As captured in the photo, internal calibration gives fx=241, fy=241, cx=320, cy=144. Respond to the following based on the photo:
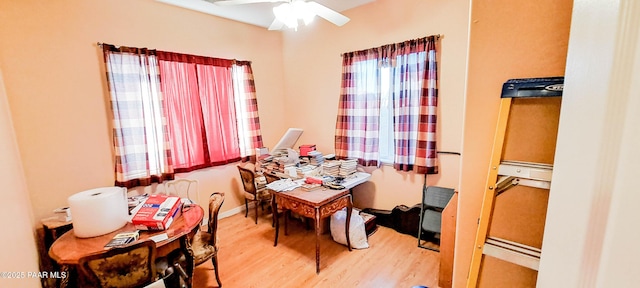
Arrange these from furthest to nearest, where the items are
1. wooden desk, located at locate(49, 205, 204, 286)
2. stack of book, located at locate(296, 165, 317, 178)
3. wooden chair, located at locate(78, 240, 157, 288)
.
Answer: stack of book, located at locate(296, 165, 317, 178) < wooden desk, located at locate(49, 205, 204, 286) < wooden chair, located at locate(78, 240, 157, 288)

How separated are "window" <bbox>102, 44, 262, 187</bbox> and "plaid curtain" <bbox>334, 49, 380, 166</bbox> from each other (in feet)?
4.64

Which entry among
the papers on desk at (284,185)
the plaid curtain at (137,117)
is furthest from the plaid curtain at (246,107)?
the papers on desk at (284,185)

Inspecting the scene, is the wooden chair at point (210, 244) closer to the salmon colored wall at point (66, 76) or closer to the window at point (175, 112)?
the window at point (175, 112)

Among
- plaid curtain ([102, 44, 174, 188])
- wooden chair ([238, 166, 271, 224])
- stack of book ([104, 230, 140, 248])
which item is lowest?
wooden chair ([238, 166, 271, 224])

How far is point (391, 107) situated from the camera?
304cm

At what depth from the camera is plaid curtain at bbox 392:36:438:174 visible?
2.66 metres

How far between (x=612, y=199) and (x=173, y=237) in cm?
203

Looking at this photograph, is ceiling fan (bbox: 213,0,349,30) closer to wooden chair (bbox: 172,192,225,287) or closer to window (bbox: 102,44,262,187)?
window (bbox: 102,44,262,187)

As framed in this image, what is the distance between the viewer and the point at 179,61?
3.06 m

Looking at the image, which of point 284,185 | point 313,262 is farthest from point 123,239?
point 313,262

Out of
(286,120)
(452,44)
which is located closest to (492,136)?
(452,44)

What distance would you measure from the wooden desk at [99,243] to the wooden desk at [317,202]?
0.85 metres

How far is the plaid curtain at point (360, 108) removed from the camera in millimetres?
3125

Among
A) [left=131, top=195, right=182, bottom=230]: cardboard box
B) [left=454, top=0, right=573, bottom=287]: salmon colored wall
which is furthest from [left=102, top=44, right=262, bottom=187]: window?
[left=454, top=0, right=573, bottom=287]: salmon colored wall
